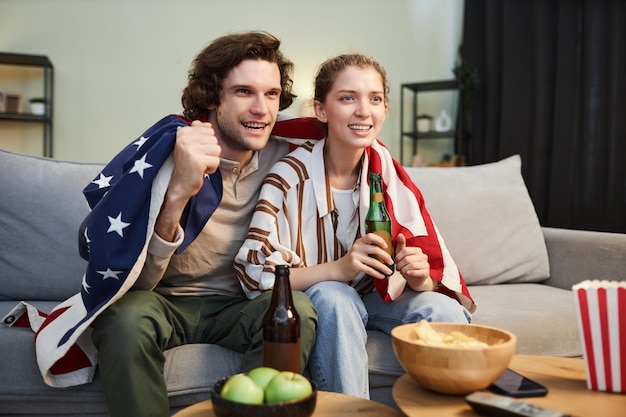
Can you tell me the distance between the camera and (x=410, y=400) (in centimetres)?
104

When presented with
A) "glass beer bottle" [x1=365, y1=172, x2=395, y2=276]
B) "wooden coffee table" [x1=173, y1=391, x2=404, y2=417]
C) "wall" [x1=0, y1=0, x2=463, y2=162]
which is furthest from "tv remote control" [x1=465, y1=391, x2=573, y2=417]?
"wall" [x1=0, y1=0, x2=463, y2=162]

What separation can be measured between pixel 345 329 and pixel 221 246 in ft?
1.48

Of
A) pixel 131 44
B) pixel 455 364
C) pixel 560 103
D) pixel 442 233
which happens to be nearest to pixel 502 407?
pixel 455 364

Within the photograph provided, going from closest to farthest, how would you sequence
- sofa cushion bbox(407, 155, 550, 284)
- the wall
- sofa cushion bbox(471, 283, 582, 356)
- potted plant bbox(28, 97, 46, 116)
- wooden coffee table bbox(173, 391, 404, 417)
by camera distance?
wooden coffee table bbox(173, 391, 404, 417)
sofa cushion bbox(471, 283, 582, 356)
sofa cushion bbox(407, 155, 550, 284)
potted plant bbox(28, 97, 46, 116)
the wall

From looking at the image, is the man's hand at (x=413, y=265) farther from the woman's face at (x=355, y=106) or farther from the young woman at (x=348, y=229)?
the woman's face at (x=355, y=106)

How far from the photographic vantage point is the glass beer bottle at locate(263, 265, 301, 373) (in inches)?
43.4

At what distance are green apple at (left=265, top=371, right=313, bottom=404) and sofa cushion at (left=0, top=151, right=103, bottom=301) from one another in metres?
1.20

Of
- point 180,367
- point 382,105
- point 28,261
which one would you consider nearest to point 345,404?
point 180,367

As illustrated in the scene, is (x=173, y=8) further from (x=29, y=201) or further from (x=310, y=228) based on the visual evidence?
(x=310, y=228)

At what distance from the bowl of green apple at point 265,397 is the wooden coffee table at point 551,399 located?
0.58ft

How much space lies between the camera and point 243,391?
0.93m

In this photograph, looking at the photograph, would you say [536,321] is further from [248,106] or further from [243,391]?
[243,391]

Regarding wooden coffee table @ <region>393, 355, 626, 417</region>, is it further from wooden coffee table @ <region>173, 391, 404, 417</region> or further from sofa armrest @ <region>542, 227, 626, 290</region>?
sofa armrest @ <region>542, 227, 626, 290</region>

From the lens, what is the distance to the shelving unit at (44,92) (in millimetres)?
4184
